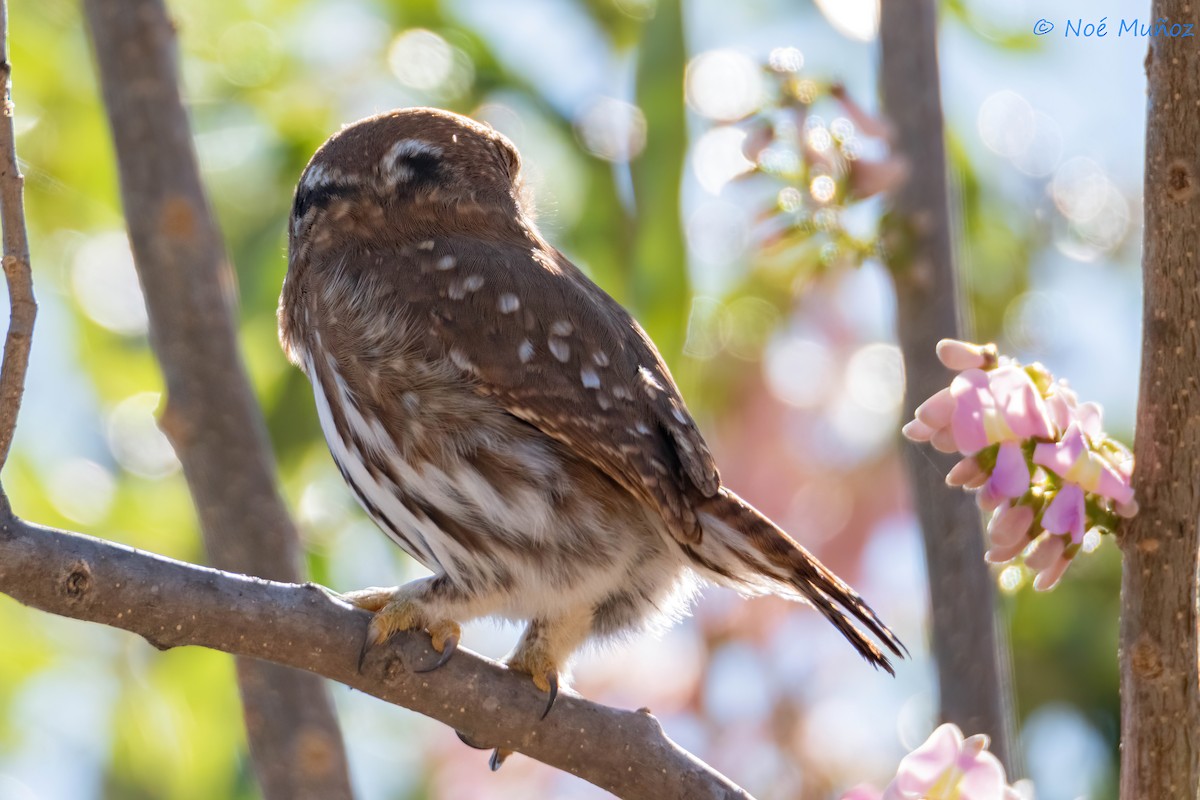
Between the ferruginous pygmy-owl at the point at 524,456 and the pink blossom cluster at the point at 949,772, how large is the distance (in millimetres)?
439

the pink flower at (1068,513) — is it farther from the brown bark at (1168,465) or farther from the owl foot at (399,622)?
the owl foot at (399,622)

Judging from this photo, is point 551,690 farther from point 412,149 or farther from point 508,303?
point 412,149

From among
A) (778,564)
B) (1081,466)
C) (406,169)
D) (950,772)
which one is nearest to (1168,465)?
(1081,466)

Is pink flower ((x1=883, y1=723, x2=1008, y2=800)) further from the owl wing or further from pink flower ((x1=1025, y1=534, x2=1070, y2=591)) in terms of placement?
the owl wing

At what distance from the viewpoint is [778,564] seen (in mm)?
2291

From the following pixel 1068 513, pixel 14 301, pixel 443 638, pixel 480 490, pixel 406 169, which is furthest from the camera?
pixel 406 169

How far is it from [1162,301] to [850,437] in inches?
123

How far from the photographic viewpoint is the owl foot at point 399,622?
6.63 ft

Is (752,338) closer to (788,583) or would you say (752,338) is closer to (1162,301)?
(788,583)

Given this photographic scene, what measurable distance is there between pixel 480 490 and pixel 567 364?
250mm

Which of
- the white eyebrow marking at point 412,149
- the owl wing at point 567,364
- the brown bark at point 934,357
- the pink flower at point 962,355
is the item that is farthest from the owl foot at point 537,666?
the white eyebrow marking at point 412,149

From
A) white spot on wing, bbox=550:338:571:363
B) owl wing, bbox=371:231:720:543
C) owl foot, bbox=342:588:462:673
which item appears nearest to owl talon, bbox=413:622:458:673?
owl foot, bbox=342:588:462:673

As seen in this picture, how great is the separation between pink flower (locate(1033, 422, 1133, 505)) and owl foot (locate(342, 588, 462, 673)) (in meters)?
0.85

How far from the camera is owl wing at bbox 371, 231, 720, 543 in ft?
7.76
